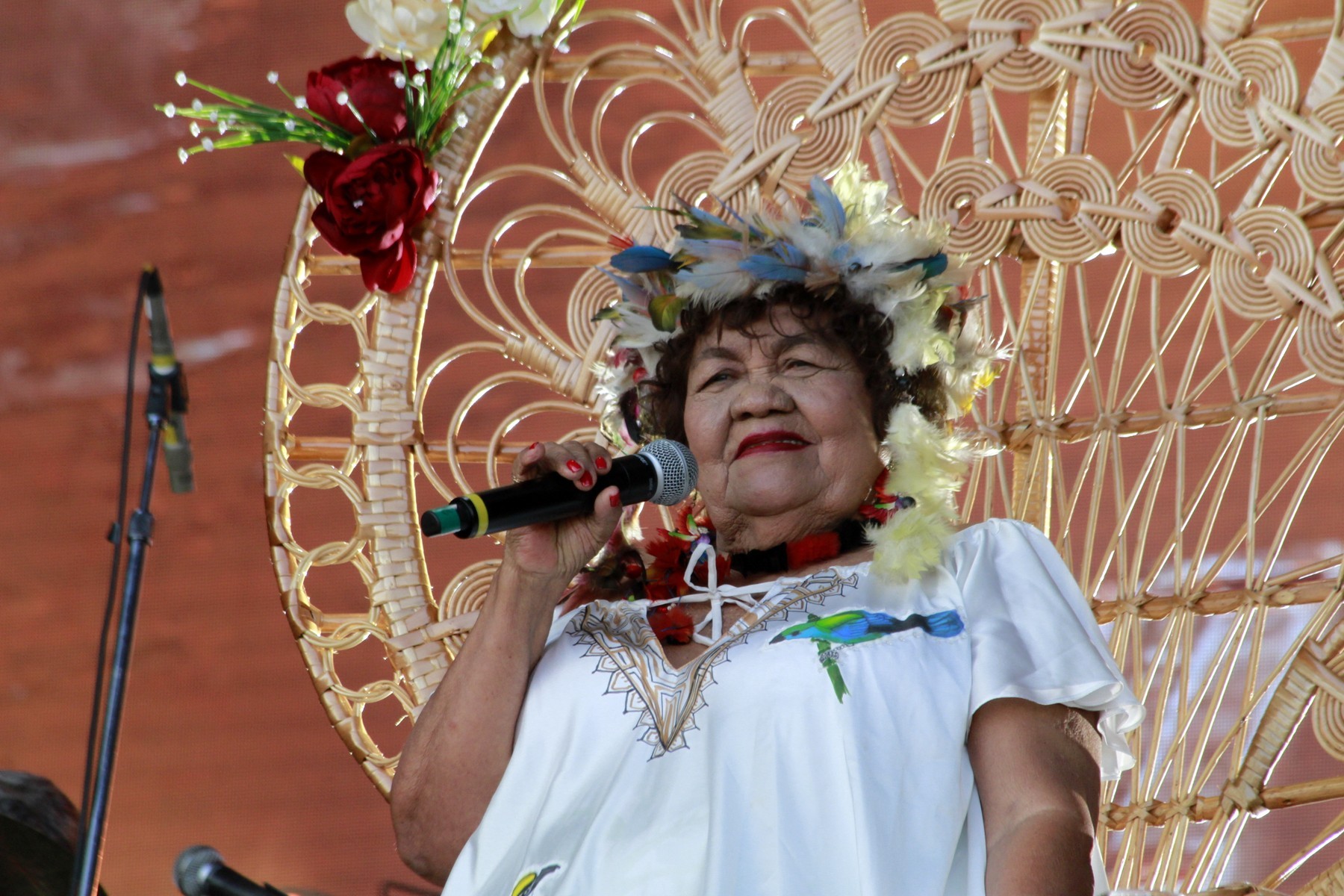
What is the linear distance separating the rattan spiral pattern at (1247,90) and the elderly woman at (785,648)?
1.43 feet

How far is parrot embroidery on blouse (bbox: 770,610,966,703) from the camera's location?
1444 mm

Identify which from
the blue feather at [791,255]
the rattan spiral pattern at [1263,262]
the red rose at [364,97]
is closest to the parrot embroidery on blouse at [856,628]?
the blue feather at [791,255]

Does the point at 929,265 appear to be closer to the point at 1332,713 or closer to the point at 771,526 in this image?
the point at 771,526

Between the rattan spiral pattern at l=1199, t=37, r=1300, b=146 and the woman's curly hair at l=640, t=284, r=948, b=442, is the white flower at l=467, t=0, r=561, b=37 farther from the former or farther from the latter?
the rattan spiral pattern at l=1199, t=37, r=1300, b=146

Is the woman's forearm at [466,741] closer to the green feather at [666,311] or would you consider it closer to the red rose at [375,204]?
the green feather at [666,311]

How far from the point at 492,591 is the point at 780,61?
3.17ft

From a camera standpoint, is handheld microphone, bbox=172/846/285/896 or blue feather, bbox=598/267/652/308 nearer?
handheld microphone, bbox=172/846/285/896

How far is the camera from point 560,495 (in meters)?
1.43

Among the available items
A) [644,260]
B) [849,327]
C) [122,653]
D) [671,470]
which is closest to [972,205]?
[849,327]

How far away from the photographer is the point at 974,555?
151cm

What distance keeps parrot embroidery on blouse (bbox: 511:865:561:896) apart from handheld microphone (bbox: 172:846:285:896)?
256 mm

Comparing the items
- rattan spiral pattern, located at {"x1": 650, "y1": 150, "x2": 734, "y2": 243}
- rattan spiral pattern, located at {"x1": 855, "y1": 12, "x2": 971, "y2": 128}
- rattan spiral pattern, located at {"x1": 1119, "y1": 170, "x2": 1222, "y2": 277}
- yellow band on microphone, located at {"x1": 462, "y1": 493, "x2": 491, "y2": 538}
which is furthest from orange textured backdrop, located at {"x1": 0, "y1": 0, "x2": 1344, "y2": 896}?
yellow band on microphone, located at {"x1": 462, "y1": 493, "x2": 491, "y2": 538}

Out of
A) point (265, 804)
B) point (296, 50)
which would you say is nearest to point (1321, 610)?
point (265, 804)

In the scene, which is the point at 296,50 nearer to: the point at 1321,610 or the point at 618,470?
the point at 618,470
